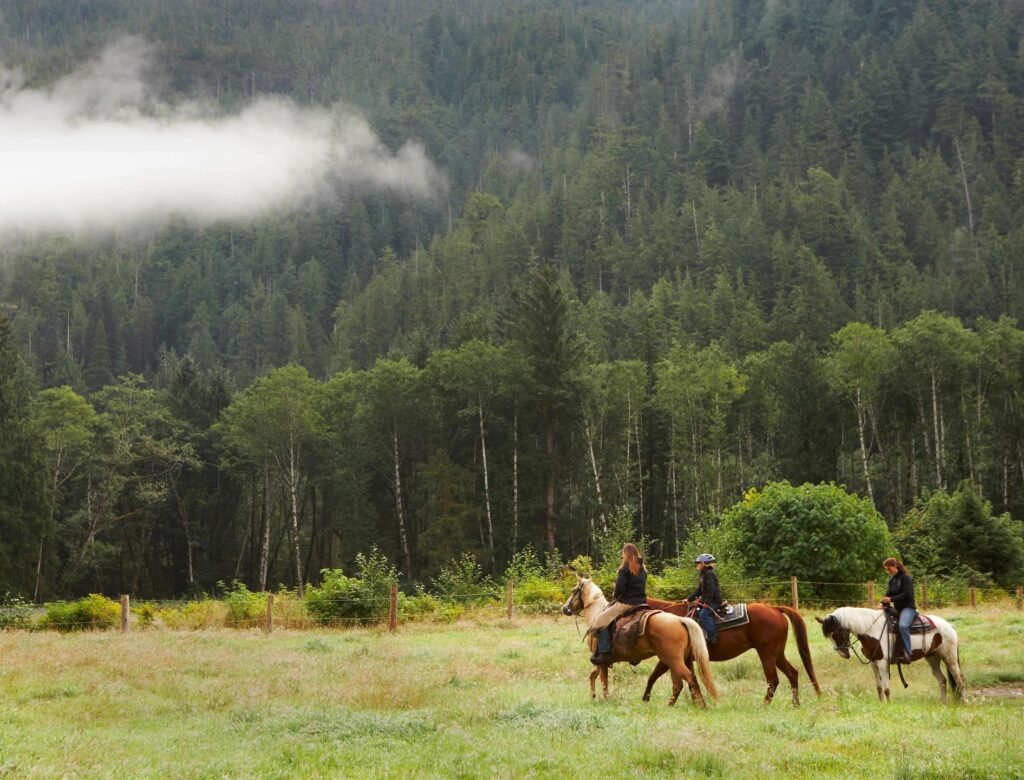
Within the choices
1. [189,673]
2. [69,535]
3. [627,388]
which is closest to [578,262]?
[627,388]

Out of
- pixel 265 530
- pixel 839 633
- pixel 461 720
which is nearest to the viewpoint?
pixel 461 720

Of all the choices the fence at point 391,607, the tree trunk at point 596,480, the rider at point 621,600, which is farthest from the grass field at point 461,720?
the tree trunk at point 596,480

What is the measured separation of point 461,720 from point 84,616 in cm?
2442

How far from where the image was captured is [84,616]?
1284 inches

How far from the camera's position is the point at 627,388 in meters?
74.0

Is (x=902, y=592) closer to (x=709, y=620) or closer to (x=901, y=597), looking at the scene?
(x=901, y=597)

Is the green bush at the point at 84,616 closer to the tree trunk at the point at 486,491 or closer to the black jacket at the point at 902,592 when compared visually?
the black jacket at the point at 902,592

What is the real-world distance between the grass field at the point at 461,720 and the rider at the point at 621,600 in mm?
770

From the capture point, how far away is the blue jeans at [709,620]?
14.9 m

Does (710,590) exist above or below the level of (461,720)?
above

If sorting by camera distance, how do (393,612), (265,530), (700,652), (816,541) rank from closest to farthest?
(700,652), (393,612), (816,541), (265,530)

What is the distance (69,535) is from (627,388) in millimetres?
43721

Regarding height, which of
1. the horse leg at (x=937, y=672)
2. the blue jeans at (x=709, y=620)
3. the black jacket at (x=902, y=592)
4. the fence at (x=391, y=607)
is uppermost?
the black jacket at (x=902, y=592)

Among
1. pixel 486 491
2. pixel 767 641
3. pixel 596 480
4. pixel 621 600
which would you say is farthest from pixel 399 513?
pixel 767 641
